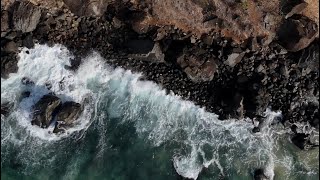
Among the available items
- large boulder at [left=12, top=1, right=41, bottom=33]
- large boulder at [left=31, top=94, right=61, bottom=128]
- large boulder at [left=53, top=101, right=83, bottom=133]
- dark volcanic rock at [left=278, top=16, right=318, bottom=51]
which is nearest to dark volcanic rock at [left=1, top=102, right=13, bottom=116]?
large boulder at [left=31, top=94, right=61, bottom=128]

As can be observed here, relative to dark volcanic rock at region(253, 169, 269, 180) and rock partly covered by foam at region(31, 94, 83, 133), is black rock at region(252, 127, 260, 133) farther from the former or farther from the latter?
rock partly covered by foam at region(31, 94, 83, 133)

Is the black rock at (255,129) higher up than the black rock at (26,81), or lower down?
lower down

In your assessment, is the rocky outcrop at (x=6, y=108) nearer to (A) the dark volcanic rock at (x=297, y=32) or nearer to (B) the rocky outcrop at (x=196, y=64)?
(B) the rocky outcrop at (x=196, y=64)

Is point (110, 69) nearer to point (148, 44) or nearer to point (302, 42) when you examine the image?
point (148, 44)

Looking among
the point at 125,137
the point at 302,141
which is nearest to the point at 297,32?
the point at 302,141

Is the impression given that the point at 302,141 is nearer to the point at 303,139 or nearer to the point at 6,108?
the point at 303,139

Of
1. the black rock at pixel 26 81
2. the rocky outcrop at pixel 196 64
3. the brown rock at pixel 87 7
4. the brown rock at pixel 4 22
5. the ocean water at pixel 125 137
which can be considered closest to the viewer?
the brown rock at pixel 87 7

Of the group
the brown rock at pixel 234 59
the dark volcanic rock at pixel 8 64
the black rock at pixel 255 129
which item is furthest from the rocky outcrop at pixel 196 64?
the dark volcanic rock at pixel 8 64
